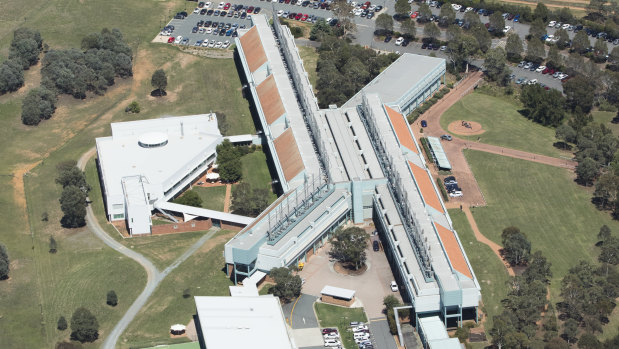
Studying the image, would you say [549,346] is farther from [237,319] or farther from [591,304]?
[237,319]

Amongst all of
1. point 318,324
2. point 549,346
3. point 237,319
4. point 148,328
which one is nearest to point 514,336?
point 549,346

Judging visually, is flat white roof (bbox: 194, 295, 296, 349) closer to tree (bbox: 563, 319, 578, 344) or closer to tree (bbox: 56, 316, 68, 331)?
tree (bbox: 56, 316, 68, 331)

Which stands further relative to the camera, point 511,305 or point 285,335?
point 511,305

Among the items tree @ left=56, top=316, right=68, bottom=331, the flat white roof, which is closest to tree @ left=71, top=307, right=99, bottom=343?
tree @ left=56, top=316, right=68, bottom=331

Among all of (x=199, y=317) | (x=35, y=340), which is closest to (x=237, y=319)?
(x=199, y=317)

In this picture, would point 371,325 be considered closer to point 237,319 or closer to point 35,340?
→ point 237,319
